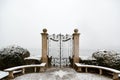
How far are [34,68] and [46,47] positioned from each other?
4.66 feet

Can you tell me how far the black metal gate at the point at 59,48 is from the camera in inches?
426

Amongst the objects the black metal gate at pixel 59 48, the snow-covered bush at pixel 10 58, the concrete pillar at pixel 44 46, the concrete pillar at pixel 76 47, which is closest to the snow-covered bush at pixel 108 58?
the concrete pillar at pixel 76 47

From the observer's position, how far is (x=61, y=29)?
1473cm

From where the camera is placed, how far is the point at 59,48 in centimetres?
1106

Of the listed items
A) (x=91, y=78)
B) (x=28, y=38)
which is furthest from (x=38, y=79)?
(x=28, y=38)

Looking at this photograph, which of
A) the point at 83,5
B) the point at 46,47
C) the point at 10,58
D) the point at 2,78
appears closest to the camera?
the point at 2,78

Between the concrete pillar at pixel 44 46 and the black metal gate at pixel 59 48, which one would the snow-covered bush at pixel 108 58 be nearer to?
the black metal gate at pixel 59 48

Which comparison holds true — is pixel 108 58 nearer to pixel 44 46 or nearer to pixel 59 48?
pixel 59 48

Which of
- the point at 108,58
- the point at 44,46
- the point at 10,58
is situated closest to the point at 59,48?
the point at 44,46

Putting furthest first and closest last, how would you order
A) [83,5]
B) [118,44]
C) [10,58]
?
[118,44] → [83,5] → [10,58]

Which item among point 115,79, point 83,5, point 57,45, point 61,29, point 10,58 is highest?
point 83,5

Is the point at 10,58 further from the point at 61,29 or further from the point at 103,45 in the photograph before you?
the point at 103,45

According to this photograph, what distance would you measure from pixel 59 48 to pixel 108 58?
3300 millimetres

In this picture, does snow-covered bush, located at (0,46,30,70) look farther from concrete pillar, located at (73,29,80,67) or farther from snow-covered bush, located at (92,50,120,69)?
snow-covered bush, located at (92,50,120,69)
